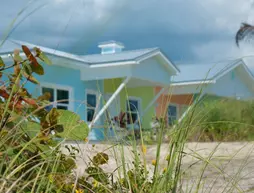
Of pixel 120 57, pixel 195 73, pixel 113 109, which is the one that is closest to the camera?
pixel 113 109

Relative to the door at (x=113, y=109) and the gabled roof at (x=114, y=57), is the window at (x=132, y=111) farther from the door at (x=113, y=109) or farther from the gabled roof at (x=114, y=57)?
the gabled roof at (x=114, y=57)

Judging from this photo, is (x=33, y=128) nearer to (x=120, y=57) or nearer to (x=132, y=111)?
(x=132, y=111)

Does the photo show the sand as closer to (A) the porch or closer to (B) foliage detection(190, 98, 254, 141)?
(B) foliage detection(190, 98, 254, 141)

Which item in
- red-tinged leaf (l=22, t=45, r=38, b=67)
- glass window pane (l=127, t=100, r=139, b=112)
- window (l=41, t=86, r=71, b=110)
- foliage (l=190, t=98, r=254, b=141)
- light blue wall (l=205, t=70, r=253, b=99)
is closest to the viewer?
glass window pane (l=127, t=100, r=139, b=112)

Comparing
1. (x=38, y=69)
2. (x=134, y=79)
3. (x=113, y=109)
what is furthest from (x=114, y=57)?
(x=38, y=69)

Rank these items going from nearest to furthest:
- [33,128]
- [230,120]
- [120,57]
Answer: [33,128] → [230,120] → [120,57]

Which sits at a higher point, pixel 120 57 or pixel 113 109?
pixel 120 57

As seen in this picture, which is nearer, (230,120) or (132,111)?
(132,111)

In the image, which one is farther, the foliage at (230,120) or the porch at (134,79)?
the porch at (134,79)

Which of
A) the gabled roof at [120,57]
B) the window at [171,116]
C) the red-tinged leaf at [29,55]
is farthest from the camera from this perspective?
the gabled roof at [120,57]

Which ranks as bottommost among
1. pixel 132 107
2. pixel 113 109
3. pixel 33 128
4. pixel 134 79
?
pixel 33 128

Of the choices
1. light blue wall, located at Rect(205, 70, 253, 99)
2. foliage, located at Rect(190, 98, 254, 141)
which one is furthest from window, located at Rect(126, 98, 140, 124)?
light blue wall, located at Rect(205, 70, 253, 99)

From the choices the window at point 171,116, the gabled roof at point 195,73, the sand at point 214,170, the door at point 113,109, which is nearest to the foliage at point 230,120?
the window at point 171,116

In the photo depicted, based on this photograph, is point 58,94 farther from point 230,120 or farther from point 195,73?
point 195,73
